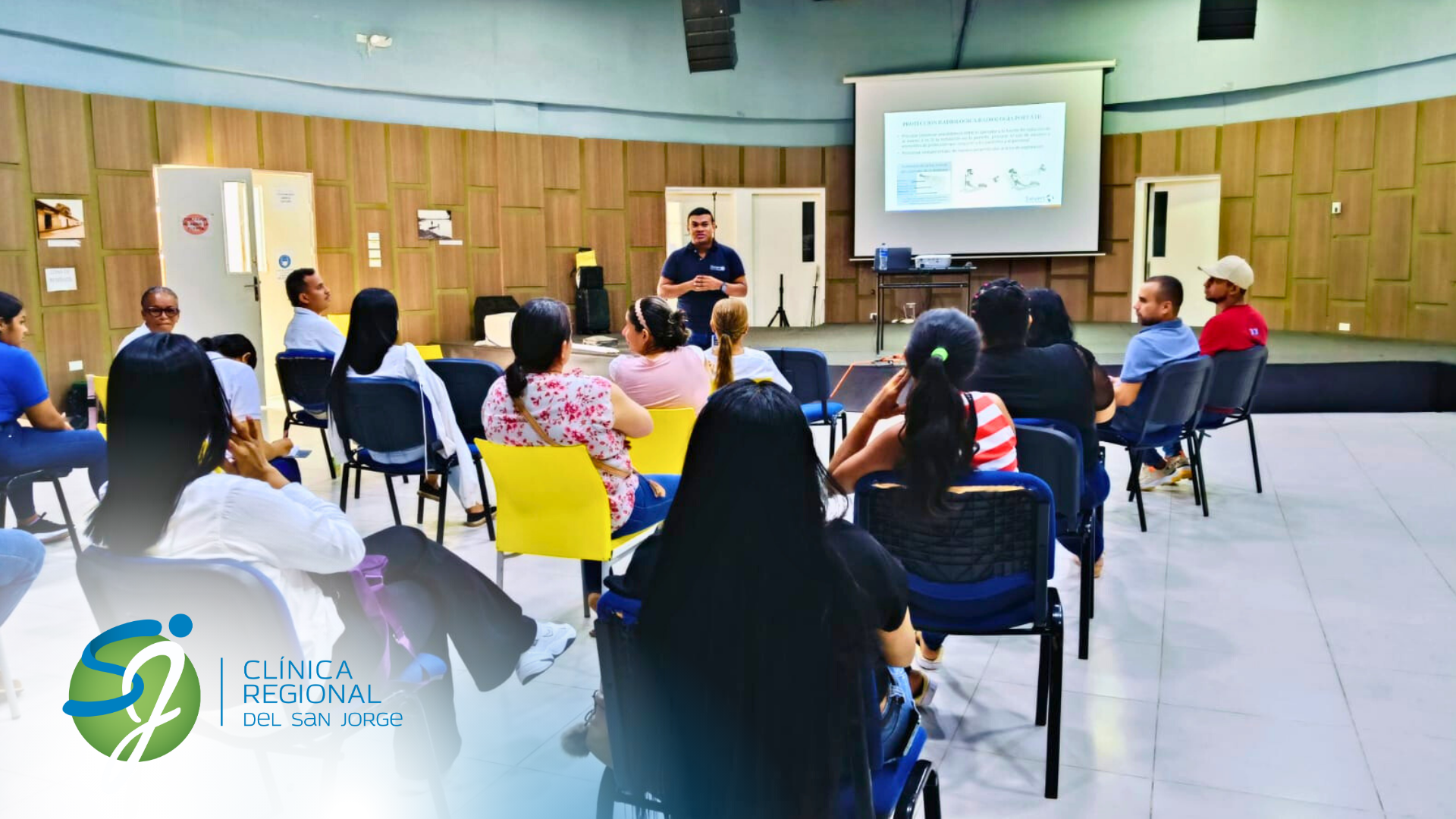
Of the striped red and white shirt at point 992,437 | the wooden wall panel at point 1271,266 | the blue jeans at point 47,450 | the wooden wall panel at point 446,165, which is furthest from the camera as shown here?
the wooden wall panel at point 1271,266

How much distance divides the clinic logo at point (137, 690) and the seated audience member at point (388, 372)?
1.95m

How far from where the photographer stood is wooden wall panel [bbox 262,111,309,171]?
30.1 ft

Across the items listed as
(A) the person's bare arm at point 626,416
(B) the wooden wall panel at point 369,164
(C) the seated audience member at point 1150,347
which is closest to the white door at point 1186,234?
(C) the seated audience member at point 1150,347

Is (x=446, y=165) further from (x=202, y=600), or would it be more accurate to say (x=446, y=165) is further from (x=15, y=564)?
(x=202, y=600)

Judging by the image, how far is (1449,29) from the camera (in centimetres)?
898

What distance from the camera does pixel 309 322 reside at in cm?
543

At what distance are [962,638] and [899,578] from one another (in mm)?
1991

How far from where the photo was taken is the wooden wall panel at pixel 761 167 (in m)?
12.3

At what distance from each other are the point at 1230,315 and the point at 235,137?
8053 mm

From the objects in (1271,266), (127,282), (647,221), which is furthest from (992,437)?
(1271,266)

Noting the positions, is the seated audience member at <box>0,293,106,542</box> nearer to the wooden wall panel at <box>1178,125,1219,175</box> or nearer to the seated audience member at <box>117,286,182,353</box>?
the seated audience member at <box>117,286,182,353</box>

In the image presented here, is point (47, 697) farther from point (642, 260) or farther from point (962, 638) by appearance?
point (642, 260)

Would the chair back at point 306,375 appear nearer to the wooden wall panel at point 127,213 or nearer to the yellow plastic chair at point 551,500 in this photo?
the yellow plastic chair at point 551,500

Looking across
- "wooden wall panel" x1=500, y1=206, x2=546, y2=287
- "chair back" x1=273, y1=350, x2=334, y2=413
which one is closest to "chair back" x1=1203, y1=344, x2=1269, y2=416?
"chair back" x1=273, y1=350, x2=334, y2=413
